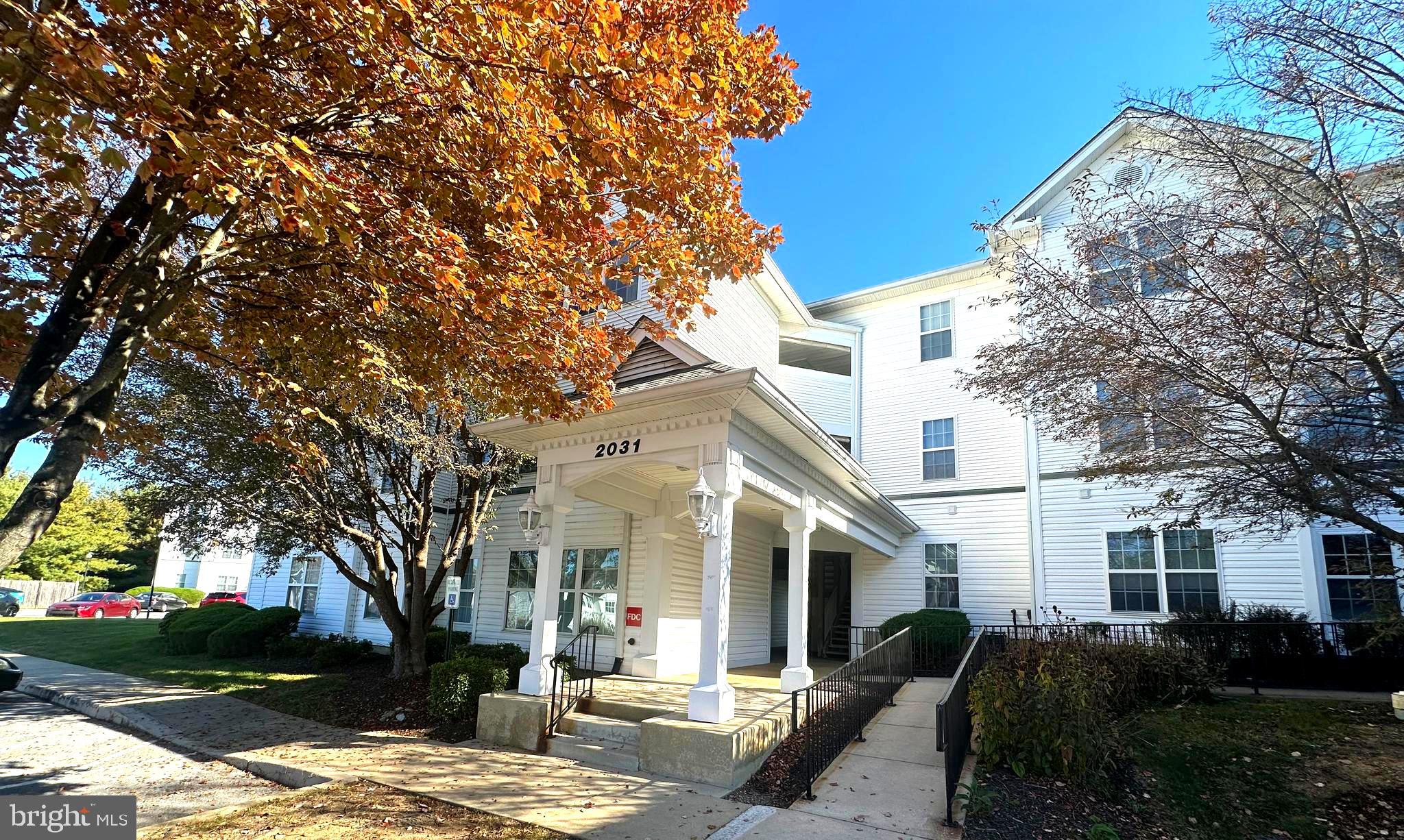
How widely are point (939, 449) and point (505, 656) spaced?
1167 cm

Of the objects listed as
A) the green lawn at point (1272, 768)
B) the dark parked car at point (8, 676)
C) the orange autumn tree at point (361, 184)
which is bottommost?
the dark parked car at point (8, 676)

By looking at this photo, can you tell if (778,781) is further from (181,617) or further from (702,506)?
(181,617)

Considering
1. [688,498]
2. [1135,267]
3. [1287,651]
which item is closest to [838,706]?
[688,498]

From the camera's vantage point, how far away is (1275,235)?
20.1ft

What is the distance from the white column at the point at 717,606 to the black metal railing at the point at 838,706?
874mm

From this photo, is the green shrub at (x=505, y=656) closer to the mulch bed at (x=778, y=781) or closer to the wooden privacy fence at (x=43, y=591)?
the mulch bed at (x=778, y=781)

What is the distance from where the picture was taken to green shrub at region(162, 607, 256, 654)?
59.8ft

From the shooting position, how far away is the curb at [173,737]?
721cm

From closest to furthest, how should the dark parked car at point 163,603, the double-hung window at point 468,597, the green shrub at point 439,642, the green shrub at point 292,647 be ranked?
the green shrub at point 439,642 < the green shrub at point 292,647 < the double-hung window at point 468,597 < the dark parked car at point 163,603

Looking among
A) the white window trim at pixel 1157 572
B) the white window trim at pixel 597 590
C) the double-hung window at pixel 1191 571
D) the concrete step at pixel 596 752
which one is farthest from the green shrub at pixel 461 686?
the double-hung window at pixel 1191 571

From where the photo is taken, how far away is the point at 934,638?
14.2m

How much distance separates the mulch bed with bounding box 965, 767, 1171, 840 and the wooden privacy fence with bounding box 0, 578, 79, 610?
45944 millimetres

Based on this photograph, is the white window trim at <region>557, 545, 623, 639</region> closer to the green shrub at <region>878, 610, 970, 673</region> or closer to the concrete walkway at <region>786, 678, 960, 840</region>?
the green shrub at <region>878, 610, 970, 673</region>

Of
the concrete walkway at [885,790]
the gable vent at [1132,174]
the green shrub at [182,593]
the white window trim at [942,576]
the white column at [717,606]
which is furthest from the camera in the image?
the green shrub at [182,593]
